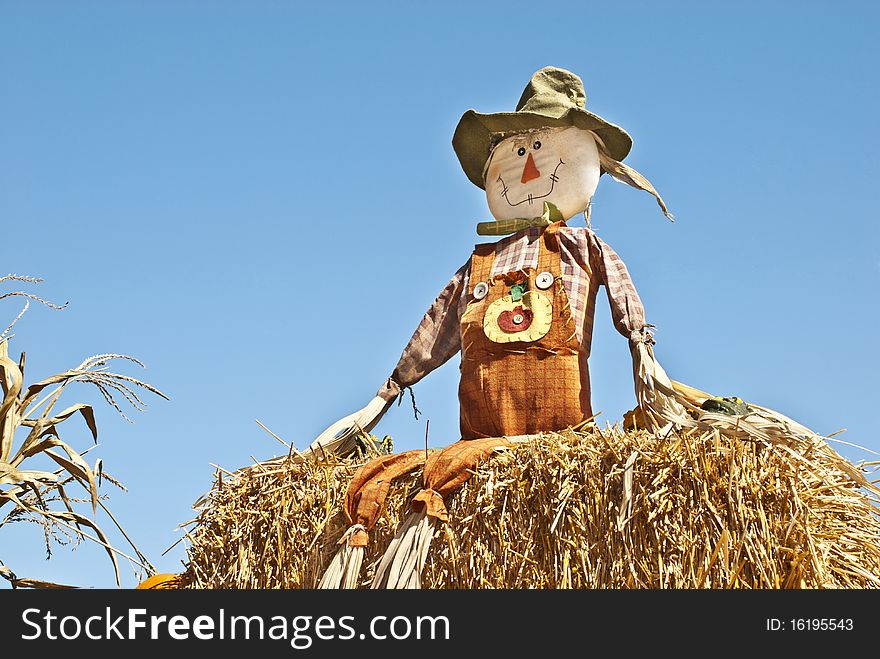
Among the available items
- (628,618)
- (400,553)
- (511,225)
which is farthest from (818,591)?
(511,225)

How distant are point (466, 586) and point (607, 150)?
1.95m

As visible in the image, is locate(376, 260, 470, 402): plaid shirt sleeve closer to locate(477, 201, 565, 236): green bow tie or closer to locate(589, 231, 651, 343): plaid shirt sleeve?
locate(477, 201, 565, 236): green bow tie

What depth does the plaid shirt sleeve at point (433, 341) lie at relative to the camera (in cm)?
422

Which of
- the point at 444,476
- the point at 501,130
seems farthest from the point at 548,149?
the point at 444,476

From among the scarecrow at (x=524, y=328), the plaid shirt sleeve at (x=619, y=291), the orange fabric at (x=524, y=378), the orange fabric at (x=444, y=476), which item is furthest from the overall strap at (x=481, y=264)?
the orange fabric at (x=444, y=476)

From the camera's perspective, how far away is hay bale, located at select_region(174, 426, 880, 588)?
2.86m

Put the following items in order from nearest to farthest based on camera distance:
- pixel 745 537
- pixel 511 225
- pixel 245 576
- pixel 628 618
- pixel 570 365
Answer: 1. pixel 628 618
2. pixel 745 537
3. pixel 245 576
4. pixel 570 365
5. pixel 511 225

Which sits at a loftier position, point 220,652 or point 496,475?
point 496,475

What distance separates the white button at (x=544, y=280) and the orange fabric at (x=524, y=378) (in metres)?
0.01

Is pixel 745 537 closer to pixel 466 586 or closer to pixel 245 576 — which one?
pixel 466 586

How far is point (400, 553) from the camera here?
3213 mm

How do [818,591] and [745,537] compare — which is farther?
[745,537]

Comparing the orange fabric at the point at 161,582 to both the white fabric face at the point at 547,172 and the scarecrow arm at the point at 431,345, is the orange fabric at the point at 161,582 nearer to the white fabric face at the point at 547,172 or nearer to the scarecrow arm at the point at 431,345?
the scarecrow arm at the point at 431,345

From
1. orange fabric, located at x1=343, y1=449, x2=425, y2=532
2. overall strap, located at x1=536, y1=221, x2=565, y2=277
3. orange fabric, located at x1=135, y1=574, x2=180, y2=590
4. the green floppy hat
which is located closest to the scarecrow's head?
the green floppy hat
